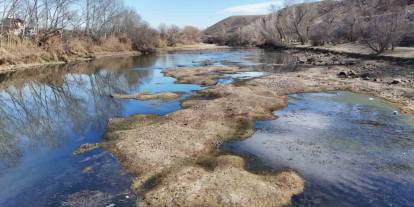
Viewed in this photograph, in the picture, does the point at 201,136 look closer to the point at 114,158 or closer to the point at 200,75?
the point at 114,158

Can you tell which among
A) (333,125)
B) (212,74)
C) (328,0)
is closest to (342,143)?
(333,125)

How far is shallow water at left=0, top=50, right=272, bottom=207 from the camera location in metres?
11.4

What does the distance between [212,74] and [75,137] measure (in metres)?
24.5

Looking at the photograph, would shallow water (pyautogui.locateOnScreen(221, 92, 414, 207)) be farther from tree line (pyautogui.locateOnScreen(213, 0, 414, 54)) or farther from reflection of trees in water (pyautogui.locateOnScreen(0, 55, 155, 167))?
tree line (pyautogui.locateOnScreen(213, 0, 414, 54))

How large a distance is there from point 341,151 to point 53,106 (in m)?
19.2

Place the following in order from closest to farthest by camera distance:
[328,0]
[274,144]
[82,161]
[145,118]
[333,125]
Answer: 1. [82,161]
2. [274,144]
3. [333,125]
4. [145,118]
5. [328,0]

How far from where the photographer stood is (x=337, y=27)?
282 ft

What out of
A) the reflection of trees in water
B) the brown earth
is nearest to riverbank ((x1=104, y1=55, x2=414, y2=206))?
the reflection of trees in water

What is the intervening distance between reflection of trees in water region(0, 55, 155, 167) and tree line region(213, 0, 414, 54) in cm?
3339

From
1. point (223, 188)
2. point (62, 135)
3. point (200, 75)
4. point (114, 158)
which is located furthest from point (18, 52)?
point (223, 188)

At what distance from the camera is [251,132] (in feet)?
57.2

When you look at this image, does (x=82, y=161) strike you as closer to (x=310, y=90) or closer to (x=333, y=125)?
(x=333, y=125)

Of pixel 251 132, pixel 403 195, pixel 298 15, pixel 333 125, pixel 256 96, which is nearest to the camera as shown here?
pixel 403 195

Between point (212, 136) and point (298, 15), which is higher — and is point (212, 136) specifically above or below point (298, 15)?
below
